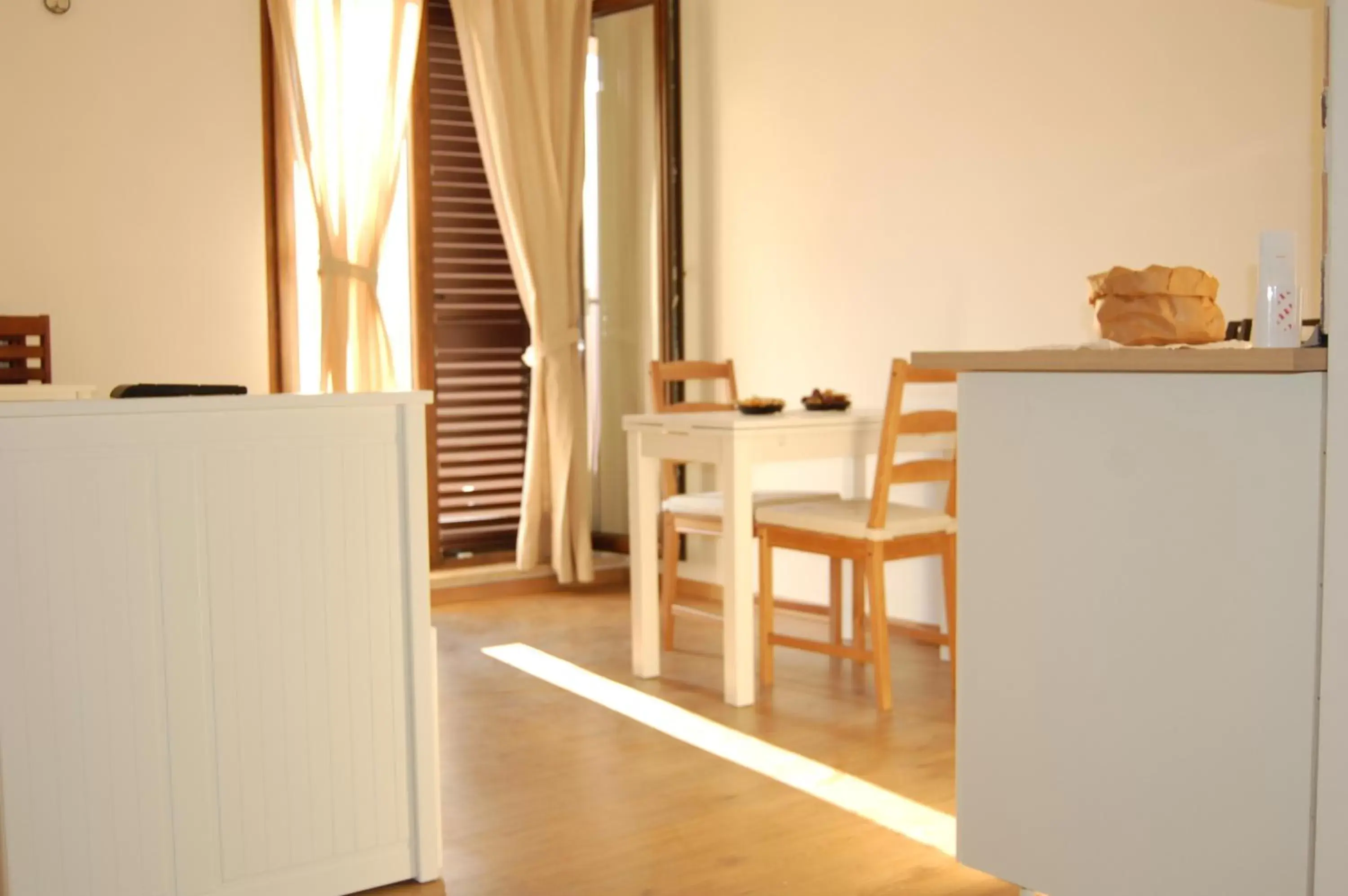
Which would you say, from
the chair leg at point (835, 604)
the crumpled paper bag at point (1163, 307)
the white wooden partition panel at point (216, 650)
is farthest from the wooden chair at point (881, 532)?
the white wooden partition panel at point (216, 650)

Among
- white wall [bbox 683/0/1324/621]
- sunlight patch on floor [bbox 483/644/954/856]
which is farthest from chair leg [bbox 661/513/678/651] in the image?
white wall [bbox 683/0/1324/621]

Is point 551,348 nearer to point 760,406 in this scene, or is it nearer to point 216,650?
point 760,406

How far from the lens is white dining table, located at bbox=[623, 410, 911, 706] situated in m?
3.55

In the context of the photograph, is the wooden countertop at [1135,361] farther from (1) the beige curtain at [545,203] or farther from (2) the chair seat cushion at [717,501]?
(1) the beige curtain at [545,203]

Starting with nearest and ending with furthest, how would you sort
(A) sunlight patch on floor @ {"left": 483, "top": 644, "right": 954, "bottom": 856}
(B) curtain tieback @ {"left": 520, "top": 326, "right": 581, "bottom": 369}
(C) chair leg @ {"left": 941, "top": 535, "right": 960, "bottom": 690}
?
(A) sunlight patch on floor @ {"left": 483, "top": 644, "right": 954, "bottom": 856}
(C) chair leg @ {"left": 941, "top": 535, "right": 960, "bottom": 690}
(B) curtain tieback @ {"left": 520, "top": 326, "right": 581, "bottom": 369}

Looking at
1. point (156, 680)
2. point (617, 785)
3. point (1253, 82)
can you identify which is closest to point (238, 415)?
point (156, 680)

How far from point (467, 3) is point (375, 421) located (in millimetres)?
3086

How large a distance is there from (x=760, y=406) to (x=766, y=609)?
1.85 feet

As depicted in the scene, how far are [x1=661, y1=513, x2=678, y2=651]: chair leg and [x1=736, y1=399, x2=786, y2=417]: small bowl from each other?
49 cm

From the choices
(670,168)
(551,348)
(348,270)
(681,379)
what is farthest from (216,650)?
(670,168)

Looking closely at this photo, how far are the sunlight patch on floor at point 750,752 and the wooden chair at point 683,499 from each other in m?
0.41

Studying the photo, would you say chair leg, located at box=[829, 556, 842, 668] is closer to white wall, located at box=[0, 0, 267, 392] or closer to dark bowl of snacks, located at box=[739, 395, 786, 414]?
dark bowl of snacks, located at box=[739, 395, 786, 414]

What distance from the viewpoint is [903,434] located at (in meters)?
3.59

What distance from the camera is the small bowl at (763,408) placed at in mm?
3703
